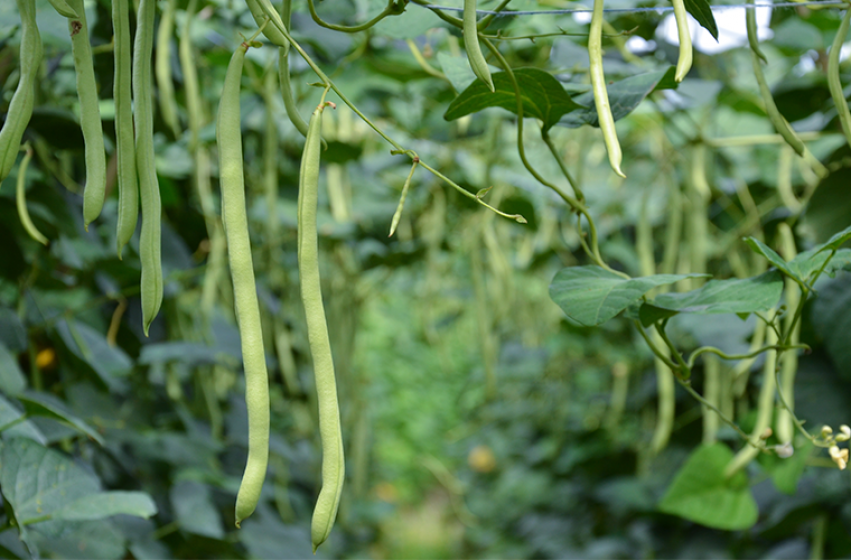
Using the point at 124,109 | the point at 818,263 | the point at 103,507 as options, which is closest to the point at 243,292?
the point at 124,109

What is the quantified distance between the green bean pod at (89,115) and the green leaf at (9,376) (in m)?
0.47

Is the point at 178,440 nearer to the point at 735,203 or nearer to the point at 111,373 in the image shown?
the point at 111,373

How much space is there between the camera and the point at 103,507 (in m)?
0.75

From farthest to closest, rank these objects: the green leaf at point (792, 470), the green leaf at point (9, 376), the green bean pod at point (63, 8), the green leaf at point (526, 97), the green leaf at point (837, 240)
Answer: the green leaf at point (792, 470) < the green leaf at point (9, 376) < the green leaf at point (526, 97) < the green leaf at point (837, 240) < the green bean pod at point (63, 8)

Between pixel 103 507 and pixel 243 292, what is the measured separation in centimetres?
41

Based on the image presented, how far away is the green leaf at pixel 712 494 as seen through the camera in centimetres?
122

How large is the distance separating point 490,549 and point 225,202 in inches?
134

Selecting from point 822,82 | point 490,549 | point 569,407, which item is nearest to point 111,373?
point 822,82

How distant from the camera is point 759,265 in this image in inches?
55.9

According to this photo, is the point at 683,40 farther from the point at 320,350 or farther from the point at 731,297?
the point at 320,350

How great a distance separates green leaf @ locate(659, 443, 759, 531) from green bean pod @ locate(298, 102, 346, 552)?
91cm

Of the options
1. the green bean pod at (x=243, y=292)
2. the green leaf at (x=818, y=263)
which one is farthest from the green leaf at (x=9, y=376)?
the green leaf at (x=818, y=263)

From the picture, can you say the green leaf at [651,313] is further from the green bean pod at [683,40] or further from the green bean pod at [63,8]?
the green bean pod at [63,8]

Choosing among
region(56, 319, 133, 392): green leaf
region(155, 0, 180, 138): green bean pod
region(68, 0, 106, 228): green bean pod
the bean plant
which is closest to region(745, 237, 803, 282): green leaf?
the bean plant
